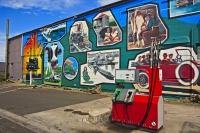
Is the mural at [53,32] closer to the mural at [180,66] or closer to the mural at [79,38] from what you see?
the mural at [79,38]

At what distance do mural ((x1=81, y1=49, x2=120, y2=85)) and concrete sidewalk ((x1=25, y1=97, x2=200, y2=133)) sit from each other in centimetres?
572

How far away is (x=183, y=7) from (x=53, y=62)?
45.4ft

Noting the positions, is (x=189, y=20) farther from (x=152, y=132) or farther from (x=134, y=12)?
(x=152, y=132)

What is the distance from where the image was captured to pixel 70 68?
77.2 feet

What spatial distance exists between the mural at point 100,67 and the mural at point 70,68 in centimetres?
98

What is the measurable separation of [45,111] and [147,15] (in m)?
7.54

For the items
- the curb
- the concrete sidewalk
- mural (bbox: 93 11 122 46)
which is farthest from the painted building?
the curb

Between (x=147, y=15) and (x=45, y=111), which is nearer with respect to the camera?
(x=45, y=111)

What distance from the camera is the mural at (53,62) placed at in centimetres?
2503

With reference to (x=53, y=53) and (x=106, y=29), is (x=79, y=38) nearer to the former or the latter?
(x=106, y=29)

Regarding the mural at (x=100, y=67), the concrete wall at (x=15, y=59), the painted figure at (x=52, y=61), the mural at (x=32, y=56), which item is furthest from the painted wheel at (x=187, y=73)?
the concrete wall at (x=15, y=59)

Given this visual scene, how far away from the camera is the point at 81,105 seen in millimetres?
14430

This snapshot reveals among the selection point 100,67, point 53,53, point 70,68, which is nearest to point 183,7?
point 100,67

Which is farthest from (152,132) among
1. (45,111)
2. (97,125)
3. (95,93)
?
(95,93)
